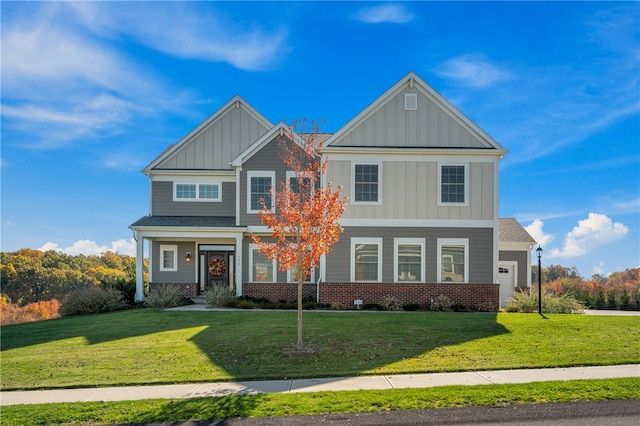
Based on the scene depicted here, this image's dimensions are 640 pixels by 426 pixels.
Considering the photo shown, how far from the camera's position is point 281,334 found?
12672 mm

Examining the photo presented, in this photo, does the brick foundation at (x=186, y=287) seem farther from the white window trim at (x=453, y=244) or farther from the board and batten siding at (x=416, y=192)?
the white window trim at (x=453, y=244)

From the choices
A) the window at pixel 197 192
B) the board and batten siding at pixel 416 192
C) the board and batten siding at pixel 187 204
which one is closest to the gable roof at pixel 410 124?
the board and batten siding at pixel 416 192

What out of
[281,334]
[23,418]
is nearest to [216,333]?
[281,334]

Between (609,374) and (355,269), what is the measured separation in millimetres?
11308

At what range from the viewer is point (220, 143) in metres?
23.8

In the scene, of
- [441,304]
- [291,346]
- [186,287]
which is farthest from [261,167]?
[291,346]

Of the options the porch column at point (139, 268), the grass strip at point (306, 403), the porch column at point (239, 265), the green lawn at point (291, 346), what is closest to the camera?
the grass strip at point (306, 403)

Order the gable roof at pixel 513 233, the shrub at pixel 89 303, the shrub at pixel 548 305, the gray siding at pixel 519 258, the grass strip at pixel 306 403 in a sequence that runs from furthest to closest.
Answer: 1. the gable roof at pixel 513 233
2. the gray siding at pixel 519 258
3. the shrub at pixel 89 303
4. the shrub at pixel 548 305
5. the grass strip at pixel 306 403

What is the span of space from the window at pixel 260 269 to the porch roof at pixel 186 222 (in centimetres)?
169

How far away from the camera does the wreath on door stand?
23.2 meters

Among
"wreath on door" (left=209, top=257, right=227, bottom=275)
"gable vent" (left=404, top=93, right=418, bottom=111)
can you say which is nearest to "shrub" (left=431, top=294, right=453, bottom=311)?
"gable vent" (left=404, top=93, right=418, bottom=111)

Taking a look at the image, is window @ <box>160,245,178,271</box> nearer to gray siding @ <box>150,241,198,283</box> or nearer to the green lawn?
gray siding @ <box>150,241,198,283</box>

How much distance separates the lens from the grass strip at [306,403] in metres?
7.03

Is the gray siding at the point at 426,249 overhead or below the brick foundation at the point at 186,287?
overhead
